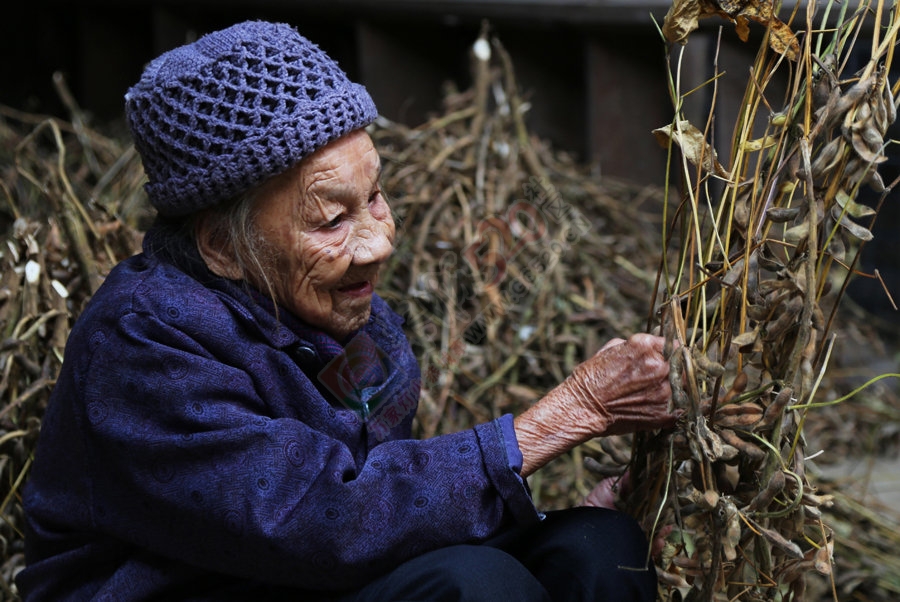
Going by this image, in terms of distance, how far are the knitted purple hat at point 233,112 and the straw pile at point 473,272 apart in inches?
27.3

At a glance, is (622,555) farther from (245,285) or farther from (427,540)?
(245,285)

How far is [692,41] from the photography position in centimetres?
321

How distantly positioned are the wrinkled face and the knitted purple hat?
0.04 meters

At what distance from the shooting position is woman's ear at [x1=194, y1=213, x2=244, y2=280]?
5.20 feet

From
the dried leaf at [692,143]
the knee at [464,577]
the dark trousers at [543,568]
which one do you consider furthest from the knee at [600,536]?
the dried leaf at [692,143]

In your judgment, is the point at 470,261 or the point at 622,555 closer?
the point at 622,555

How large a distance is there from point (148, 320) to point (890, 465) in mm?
2343

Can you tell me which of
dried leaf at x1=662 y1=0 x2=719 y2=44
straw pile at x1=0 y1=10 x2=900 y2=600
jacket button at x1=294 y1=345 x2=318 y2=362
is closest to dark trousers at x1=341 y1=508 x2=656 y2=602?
straw pile at x1=0 y1=10 x2=900 y2=600

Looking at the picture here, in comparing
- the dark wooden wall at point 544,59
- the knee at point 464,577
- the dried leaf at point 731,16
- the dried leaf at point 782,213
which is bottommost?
the dark wooden wall at point 544,59

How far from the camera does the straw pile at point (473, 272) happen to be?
213cm

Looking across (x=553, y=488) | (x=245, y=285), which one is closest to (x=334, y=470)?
(x=245, y=285)

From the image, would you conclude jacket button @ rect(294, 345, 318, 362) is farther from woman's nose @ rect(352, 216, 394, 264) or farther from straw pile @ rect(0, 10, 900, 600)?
straw pile @ rect(0, 10, 900, 600)

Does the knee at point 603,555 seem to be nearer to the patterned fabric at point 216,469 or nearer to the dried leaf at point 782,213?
the patterned fabric at point 216,469

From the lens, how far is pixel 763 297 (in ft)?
4.89
